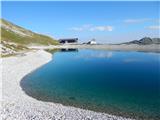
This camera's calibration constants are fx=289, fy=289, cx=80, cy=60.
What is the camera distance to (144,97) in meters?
38.1

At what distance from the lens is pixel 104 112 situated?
3109cm

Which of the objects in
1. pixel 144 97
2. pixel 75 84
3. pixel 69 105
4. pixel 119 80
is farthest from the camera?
pixel 119 80

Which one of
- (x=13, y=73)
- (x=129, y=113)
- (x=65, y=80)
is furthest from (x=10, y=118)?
(x=13, y=73)

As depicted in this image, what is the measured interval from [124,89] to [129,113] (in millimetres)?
12735

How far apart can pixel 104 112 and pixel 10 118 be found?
10088 millimetres

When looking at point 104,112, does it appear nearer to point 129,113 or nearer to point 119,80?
point 129,113

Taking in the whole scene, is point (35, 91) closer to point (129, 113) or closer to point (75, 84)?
point (75, 84)

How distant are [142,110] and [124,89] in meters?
11.4

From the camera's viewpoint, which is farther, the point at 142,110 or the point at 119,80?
the point at 119,80

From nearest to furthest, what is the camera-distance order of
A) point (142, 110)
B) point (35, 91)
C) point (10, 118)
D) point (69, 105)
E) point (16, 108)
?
point (10, 118) < point (16, 108) < point (142, 110) < point (69, 105) < point (35, 91)

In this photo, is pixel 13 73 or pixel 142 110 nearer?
pixel 142 110

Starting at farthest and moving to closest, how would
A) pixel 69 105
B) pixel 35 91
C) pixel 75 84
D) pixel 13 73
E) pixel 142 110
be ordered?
1. pixel 13 73
2. pixel 75 84
3. pixel 35 91
4. pixel 69 105
5. pixel 142 110

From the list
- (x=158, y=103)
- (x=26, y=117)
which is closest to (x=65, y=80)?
(x=158, y=103)

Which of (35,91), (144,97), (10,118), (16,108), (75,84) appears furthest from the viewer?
(75,84)
